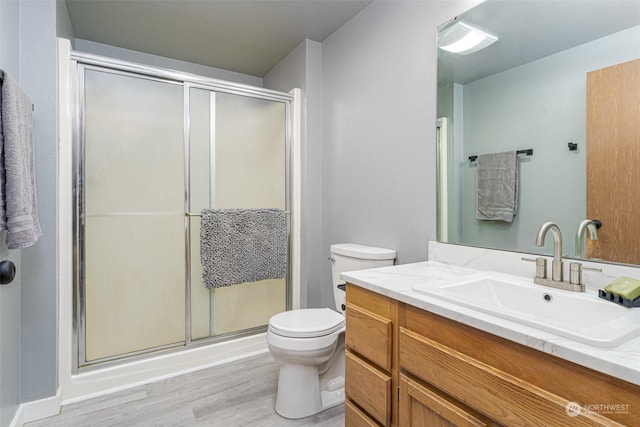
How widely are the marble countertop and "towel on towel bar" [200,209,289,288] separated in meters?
1.21

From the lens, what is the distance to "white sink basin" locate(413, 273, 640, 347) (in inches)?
28.3

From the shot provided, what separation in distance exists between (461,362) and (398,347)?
Answer: 247 millimetres

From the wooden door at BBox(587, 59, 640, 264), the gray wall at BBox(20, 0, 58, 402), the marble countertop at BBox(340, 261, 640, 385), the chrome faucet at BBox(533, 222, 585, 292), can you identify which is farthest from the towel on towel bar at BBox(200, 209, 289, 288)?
the wooden door at BBox(587, 59, 640, 264)

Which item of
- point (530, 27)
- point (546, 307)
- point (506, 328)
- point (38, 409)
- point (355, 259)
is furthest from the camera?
point (355, 259)

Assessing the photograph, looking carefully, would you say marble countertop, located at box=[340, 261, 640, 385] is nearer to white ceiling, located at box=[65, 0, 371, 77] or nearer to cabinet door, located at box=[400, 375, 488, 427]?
cabinet door, located at box=[400, 375, 488, 427]

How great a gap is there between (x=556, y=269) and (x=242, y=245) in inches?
72.6

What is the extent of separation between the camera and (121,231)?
6.66ft

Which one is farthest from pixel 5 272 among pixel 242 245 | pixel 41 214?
pixel 242 245

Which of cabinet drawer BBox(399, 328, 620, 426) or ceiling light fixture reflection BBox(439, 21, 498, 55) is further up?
ceiling light fixture reflection BBox(439, 21, 498, 55)

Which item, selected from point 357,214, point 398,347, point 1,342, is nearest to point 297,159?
point 357,214

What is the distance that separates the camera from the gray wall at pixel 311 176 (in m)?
2.57

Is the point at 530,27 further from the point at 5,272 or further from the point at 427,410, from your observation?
the point at 5,272

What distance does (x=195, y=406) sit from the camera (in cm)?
176

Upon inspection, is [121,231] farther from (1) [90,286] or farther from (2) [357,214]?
(2) [357,214]
